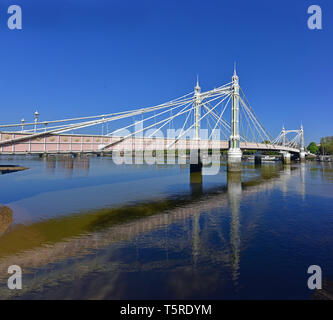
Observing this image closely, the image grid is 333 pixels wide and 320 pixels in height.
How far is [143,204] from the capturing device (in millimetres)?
19016

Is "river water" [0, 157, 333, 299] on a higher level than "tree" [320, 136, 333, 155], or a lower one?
lower

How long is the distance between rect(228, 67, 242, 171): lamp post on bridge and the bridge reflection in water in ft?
63.6

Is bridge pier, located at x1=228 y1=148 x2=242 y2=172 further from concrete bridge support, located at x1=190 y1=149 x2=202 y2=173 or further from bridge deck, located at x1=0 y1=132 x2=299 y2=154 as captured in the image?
bridge deck, located at x1=0 y1=132 x2=299 y2=154

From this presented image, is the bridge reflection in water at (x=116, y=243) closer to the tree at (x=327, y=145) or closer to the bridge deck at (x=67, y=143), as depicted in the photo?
the bridge deck at (x=67, y=143)

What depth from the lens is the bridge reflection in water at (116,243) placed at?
809cm

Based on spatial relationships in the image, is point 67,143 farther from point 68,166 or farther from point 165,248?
point 68,166

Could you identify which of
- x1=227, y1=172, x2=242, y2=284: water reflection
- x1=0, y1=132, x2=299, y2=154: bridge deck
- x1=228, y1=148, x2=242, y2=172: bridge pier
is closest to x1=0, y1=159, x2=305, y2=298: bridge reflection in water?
x1=227, y1=172, x2=242, y2=284: water reflection

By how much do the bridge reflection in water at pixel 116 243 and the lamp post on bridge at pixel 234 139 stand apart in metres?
19.4

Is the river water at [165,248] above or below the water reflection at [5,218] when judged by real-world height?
below

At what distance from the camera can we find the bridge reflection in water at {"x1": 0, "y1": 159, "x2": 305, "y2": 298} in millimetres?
8094

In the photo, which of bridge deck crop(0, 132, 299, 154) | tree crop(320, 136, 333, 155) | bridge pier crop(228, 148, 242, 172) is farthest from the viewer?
tree crop(320, 136, 333, 155)

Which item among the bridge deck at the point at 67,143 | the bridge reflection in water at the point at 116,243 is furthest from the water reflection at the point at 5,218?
the bridge deck at the point at 67,143

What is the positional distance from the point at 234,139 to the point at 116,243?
30.3 meters
